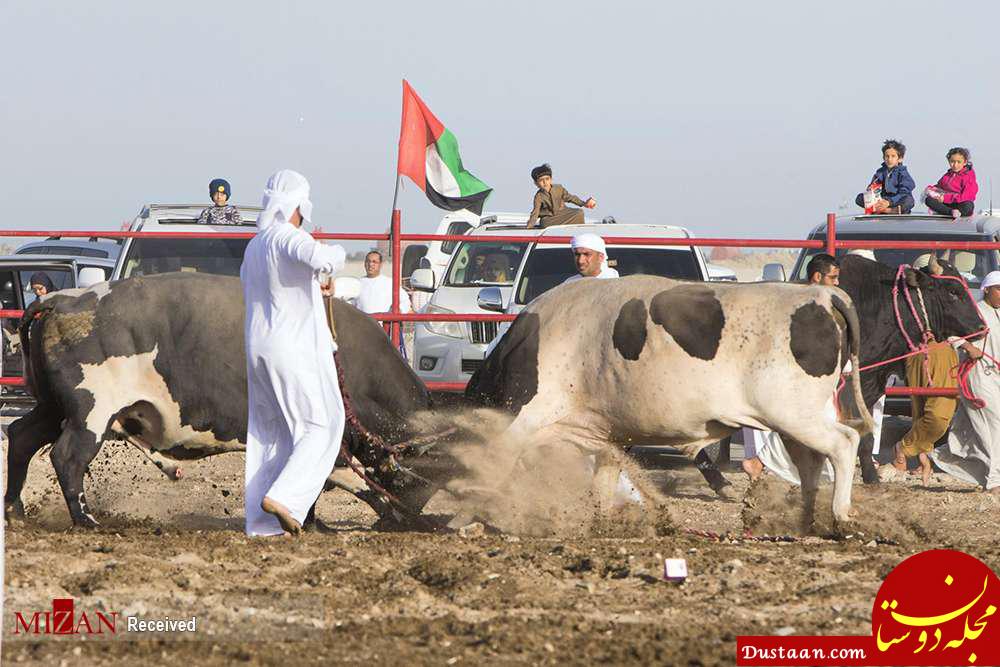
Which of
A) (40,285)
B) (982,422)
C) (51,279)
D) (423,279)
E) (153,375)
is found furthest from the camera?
(51,279)

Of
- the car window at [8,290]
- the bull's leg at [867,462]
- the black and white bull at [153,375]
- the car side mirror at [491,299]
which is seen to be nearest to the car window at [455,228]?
the car window at [8,290]

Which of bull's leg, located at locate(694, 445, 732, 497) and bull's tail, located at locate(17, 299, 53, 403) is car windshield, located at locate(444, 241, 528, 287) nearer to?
bull's leg, located at locate(694, 445, 732, 497)

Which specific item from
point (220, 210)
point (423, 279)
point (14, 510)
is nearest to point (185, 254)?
point (220, 210)

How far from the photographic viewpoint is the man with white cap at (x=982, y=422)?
32.9 feet

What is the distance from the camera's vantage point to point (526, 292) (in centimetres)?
1146

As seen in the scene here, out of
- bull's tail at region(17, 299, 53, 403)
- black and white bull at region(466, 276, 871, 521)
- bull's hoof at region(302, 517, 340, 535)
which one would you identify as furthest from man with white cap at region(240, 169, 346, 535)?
bull's tail at region(17, 299, 53, 403)

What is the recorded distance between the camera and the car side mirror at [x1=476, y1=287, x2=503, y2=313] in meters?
11.0

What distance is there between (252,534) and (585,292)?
87.1 inches

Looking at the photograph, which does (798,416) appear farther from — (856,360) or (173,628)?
(173,628)

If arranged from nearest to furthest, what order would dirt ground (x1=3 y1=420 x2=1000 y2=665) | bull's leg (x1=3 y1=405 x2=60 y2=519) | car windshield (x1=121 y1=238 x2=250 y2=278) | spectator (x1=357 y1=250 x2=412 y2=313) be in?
dirt ground (x1=3 y1=420 x2=1000 y2=665), bull's leg (x1=3 y1=405 x2=60 y2=519), car windshield (x1=121 y1=238 x2=250 y2=278), spectator (x1=357 y1=250 x2=412 y2=313)

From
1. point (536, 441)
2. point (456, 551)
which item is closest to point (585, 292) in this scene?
point (536, 441)

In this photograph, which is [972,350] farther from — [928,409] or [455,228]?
[455,228]

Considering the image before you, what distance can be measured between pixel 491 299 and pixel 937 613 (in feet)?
20.5

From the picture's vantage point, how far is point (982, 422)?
10.1m
